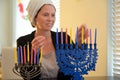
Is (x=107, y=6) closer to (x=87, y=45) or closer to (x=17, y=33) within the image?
(x=87, y=45)

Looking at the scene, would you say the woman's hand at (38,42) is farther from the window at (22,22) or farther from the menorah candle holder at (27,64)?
the window at (22,22)

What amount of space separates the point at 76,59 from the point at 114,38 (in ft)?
5.28

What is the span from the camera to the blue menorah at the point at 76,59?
879 millimetres

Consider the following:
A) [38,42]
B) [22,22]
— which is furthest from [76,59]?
[22,22]

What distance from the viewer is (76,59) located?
2.88 feet

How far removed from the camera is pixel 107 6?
2.45 metres

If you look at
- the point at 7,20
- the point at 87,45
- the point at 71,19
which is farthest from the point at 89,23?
the point at 7,20

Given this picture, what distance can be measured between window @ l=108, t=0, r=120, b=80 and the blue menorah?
152cm

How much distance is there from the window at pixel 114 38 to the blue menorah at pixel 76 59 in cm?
152

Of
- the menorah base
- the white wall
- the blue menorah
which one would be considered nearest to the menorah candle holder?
the menorah base

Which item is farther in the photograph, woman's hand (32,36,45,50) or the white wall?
the white wall

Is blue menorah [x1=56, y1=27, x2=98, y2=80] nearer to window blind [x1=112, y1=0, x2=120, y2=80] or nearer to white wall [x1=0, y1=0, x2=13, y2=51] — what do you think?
window blind [x1=112, y1=0, x2=120, y2=80]

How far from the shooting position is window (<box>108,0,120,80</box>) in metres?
2.36

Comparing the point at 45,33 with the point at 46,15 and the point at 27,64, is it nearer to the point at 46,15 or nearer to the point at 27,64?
the point at 46,15
